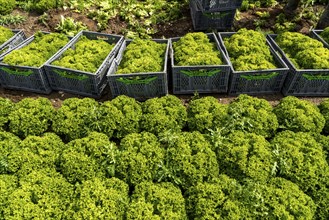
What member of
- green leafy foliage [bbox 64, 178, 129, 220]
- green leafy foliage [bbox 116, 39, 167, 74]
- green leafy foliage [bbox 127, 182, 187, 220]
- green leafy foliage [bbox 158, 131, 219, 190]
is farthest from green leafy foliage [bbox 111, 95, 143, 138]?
green leafy foliage [bbox 127, 182, 187, 220]

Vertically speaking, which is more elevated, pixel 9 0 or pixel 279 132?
pixel 9 0

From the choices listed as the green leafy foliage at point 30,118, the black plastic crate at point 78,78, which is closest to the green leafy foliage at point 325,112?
the black plastic crate at point 78,78

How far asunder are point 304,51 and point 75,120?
24.8ft

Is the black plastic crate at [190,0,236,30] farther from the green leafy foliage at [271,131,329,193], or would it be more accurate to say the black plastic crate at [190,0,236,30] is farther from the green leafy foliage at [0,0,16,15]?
the green leafy foliage at [0,0,16,15]

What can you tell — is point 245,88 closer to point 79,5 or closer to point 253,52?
point 253,52

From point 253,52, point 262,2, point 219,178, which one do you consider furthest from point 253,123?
point 262,2

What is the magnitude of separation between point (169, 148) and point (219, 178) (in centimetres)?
137

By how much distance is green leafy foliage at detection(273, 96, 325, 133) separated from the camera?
7.54 meters

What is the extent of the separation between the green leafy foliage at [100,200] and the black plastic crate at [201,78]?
4.05m

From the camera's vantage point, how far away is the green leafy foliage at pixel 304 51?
893cm

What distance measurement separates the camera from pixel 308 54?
361 inches

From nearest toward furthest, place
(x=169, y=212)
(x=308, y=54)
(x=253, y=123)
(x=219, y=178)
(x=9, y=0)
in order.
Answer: (x=169, y=212)
(x=219, y=178)
(x=253, y=123)
(x=308, y=54)
(x=9, y=0)

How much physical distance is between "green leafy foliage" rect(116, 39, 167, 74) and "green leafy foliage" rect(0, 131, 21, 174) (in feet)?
11.4

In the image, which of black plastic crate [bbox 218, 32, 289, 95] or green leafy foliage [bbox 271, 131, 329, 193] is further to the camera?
black plastic crate [bbox 218, 32, 289, 95]
